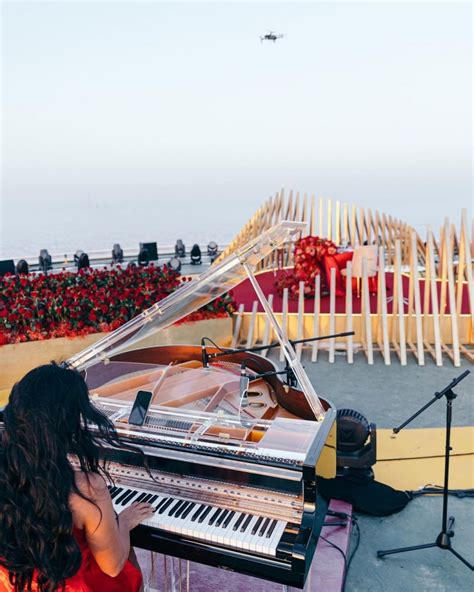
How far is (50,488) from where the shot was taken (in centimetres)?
180

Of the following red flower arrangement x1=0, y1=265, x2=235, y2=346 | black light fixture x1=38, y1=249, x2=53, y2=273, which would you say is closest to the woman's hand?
red flower arrangement x1=0, y1=265, x2=235, y2=346

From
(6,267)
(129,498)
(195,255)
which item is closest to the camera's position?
(129,498)

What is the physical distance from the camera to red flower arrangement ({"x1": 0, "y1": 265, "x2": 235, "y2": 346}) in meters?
6.10

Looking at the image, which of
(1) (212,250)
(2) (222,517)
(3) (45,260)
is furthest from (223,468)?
(1) (212,250)

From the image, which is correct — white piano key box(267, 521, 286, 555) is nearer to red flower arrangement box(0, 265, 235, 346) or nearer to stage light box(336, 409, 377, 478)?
stage light box(336, 409, 377, 478)

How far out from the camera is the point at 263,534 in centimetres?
226

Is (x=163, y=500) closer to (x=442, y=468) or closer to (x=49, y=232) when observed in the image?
(x=442, y=468)

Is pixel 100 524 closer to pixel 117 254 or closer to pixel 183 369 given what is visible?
pixel 183 369

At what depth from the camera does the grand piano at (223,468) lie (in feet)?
7.41

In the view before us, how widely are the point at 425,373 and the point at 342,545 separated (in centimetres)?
343

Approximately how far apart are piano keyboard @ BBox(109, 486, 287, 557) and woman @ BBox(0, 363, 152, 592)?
15.9 inches

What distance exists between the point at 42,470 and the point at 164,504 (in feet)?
2.78

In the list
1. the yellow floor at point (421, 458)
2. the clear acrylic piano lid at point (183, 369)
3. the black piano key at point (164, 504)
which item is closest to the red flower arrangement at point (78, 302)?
the clear acrylic piano lid at point (183, 369)

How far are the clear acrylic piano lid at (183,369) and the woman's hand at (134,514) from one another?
0.88 meters
